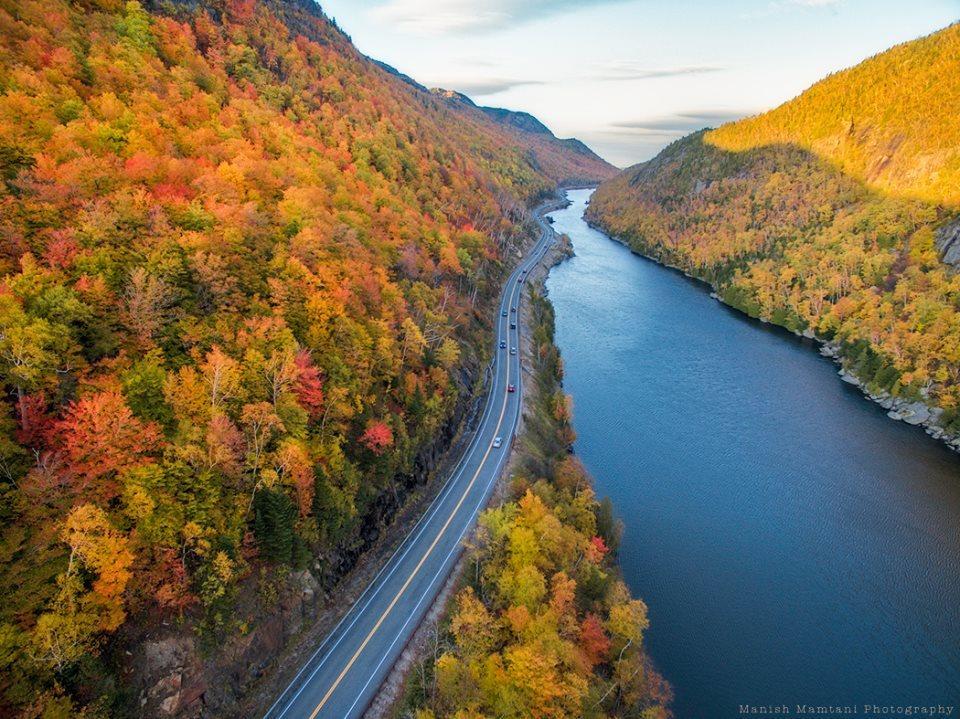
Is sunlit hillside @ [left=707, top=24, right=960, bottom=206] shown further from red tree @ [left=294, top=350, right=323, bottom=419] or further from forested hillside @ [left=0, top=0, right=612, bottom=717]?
red tree @ [left=294, top=350, right=323, bottom=419]

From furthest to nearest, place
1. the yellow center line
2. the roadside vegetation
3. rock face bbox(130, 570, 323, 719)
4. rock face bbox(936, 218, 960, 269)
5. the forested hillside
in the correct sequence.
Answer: rock face bbox(936, 218, 960, 269)
the yellow center line
the roadside vegetation
rock face bbox(130, 570, 323, 719)
the forested hillside

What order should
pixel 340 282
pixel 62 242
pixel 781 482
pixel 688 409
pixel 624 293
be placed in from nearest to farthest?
pixel 62 242
pixel 340 282
pixel 781 482
pixel 688 409
pixel 624 293

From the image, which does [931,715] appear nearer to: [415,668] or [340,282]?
[415,668]

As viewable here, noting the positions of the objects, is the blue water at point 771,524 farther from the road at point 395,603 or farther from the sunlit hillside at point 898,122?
the sunlit hillside at point 898,122

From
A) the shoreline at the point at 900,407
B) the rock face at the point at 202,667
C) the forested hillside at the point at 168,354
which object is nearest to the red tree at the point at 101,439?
the forested hillside at the point at 168,354

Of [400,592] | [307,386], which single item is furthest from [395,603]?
[307,386]

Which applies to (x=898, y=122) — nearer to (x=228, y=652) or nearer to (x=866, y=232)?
(x=866, y=232)

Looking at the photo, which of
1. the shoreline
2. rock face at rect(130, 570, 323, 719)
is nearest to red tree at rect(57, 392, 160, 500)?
rock face at rect(130, 570, 323, 719)

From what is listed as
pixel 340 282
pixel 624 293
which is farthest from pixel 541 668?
pixel 624 293
